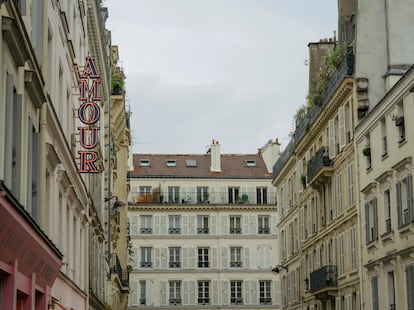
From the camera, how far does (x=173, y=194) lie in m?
98.5

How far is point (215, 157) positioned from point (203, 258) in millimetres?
10798

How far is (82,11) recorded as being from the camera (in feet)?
120

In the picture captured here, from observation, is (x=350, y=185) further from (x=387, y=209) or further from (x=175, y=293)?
(x=175, y=293)

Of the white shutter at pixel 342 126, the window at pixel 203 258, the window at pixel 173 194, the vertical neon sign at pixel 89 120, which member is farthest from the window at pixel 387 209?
the window at pixel 173 194

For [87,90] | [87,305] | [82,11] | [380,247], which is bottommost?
[87,305]

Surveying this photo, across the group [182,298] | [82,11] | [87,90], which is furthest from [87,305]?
[182,298]

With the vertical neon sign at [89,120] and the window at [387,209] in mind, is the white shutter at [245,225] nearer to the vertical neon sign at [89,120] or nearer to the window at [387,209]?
the window at [387,209]

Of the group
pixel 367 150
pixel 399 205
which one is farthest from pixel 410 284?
pixel 367 150

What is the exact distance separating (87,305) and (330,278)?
1792 cm

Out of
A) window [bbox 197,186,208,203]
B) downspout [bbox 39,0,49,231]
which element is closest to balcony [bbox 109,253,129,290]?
window [bbox 197,186,208,203]

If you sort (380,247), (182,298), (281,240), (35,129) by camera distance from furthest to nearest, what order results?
(182,298) → (281,240) → (380,247) → (35,129)

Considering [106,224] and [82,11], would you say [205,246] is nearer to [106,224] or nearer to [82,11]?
[106,224]

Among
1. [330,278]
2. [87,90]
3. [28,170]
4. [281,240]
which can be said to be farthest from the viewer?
[281,240]

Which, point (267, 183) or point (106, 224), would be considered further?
point (267, 183)
